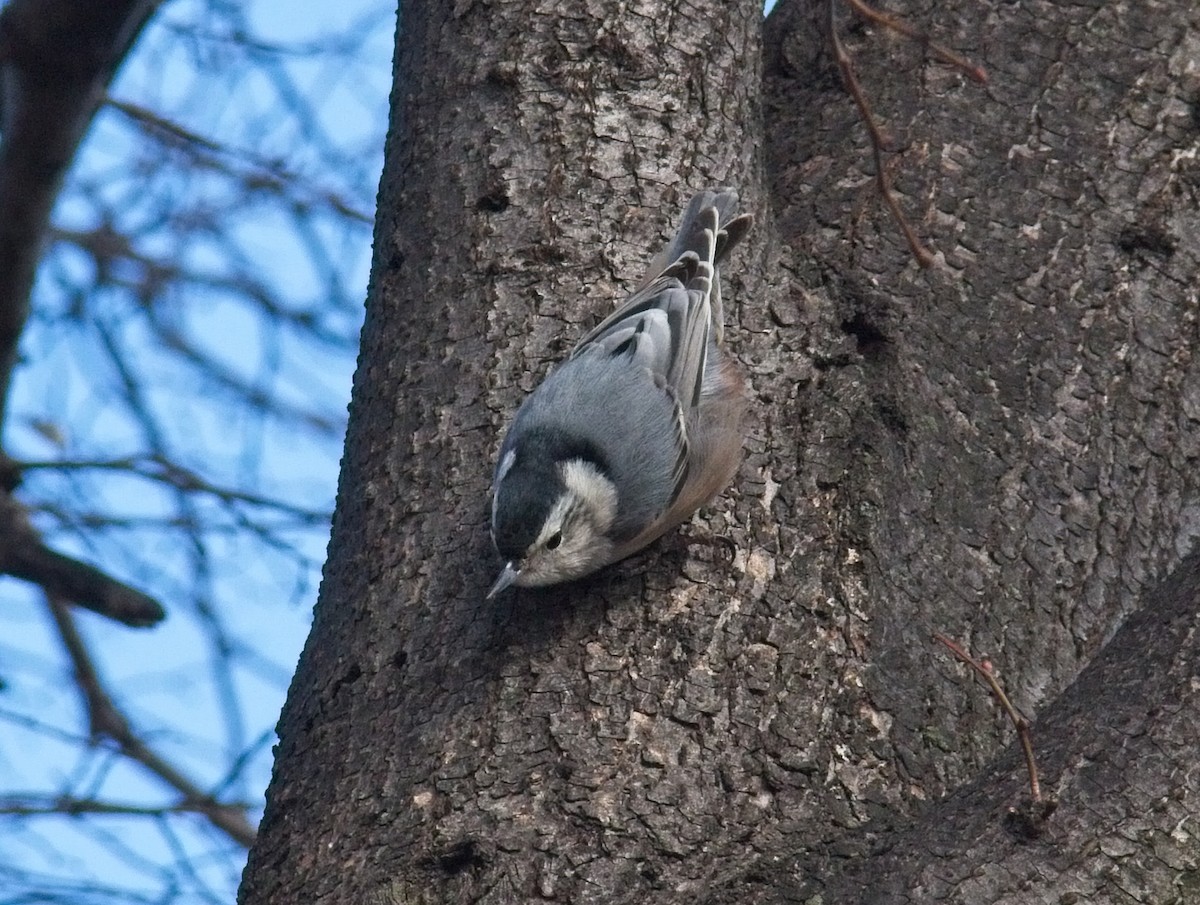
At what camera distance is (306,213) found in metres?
4.83

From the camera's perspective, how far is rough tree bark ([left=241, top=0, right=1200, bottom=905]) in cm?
188

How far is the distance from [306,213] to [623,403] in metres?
2.40

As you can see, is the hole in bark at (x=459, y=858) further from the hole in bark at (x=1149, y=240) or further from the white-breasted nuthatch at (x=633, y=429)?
the hole in bark at (x=1149, y=240)

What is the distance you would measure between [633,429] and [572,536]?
37 cm

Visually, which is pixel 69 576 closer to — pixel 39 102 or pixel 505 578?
pixel 39 102

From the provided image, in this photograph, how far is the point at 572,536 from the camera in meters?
2.47

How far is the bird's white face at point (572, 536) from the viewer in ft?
7.42

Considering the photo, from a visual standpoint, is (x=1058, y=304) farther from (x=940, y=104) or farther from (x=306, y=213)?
(x=306, y=213)

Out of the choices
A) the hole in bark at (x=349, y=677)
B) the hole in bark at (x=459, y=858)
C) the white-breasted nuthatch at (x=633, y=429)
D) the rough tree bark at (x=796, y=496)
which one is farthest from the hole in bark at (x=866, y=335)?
the hole in bark at (x=459, y=858)

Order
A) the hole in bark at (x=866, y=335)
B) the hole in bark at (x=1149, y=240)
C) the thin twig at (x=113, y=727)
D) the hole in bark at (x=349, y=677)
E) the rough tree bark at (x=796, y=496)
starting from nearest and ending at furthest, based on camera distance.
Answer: the rough tree bark at (x=796, y=496) < the hole in bark at (x=349, y=677) < the hole in bark at (x=866, y=335) < the hole in bark at (x=1149, y=240) < the thin twig at (x=113, y=727)

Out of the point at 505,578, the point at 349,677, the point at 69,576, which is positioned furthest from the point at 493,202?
the point at 69,576

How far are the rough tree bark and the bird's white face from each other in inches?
2.1

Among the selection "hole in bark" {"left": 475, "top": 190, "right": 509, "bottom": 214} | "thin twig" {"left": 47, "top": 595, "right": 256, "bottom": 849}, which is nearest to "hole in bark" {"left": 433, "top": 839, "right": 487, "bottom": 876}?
"hole in bark" {"left": 475, "top": 190, "right": 509, "bottom": 214}

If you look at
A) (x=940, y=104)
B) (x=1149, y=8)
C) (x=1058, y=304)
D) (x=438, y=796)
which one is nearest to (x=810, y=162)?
(x=940, y=104)
